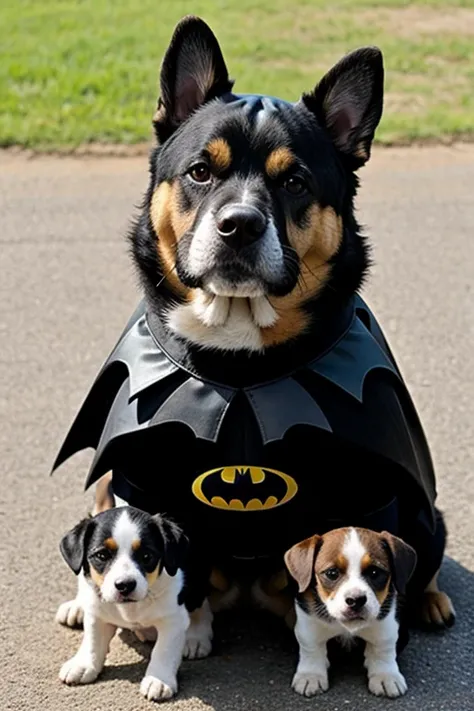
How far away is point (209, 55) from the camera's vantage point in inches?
166

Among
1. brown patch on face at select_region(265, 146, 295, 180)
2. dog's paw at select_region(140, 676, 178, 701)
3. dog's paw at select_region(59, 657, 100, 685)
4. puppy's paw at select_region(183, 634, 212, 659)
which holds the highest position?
brown patch on face at select_region(265, 146, 295, 180)

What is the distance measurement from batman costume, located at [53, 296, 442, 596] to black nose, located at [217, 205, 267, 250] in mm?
442

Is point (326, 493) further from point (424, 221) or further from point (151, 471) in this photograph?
point (424, 221)

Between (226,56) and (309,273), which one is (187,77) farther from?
(226,56)

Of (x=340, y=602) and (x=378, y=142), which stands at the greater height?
(x=340, y=602)

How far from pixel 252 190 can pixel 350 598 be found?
48.3 inches

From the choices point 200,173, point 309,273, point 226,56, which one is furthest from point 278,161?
point 226,56

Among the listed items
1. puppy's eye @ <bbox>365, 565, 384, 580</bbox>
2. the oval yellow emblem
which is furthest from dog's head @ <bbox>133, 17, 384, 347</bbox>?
puppy's eye @ <bbox>365, 565, 384, 580</bbox>

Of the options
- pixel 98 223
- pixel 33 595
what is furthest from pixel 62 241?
pixel 33 595

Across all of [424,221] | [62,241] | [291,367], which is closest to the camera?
[291,367]

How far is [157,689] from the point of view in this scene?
4102mm

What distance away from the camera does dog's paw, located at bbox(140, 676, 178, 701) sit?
13.5ft

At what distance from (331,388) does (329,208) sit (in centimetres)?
56

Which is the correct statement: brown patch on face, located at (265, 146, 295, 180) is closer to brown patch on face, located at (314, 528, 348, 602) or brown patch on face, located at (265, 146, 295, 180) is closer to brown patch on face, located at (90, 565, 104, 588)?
brown patch on face, located at (314, 528, 348, 602)
